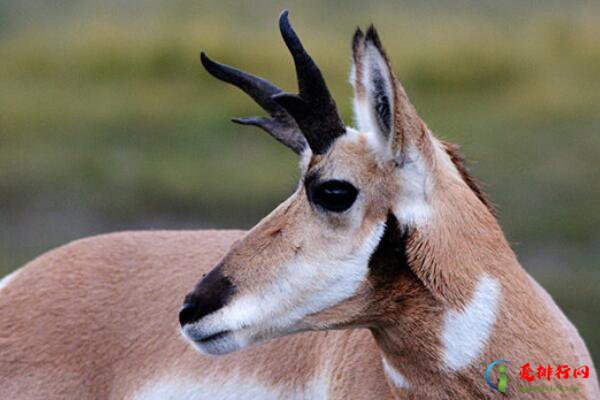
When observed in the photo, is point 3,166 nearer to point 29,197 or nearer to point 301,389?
point 29,197

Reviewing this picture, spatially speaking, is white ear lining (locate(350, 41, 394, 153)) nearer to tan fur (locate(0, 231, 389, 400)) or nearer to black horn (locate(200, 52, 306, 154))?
black horn (locate(200, 52, 306, 154))

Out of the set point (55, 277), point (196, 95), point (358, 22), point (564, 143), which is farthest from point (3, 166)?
point (55, 277)

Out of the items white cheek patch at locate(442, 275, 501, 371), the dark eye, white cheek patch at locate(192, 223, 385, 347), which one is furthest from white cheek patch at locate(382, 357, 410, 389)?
the dark eye

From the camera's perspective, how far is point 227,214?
15.5 m

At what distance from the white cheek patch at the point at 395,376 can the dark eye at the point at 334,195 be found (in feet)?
2.46

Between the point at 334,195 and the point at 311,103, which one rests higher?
the point at 311,103

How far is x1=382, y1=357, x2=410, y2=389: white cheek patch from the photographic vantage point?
523cm

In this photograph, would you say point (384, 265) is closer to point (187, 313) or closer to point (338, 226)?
point (338, 226)

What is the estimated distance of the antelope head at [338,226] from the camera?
503 centimetres

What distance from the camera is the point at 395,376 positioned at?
5.28m

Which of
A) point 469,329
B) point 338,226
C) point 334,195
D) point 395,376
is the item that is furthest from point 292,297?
point 469,329

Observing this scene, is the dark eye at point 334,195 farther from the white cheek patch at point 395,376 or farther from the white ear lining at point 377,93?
the white cheek patch at point 395,376

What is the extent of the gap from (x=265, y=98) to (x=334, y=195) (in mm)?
842

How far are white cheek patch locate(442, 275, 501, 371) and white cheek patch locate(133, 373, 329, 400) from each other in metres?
1.01
